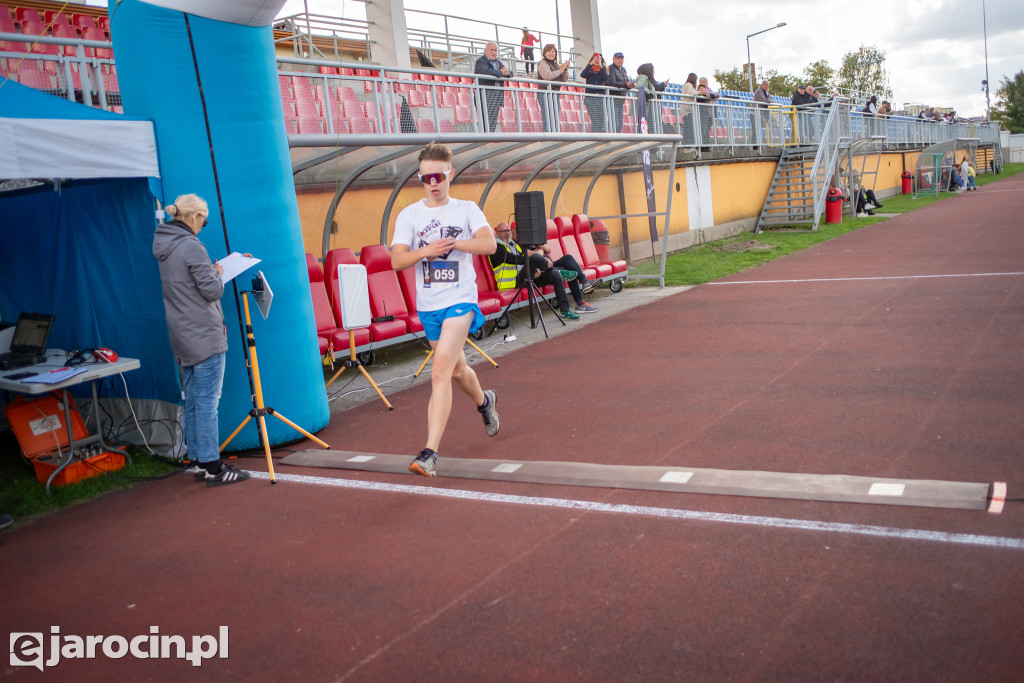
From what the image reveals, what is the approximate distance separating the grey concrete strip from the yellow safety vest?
5967 mm

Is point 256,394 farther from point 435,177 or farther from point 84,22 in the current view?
point 84,22

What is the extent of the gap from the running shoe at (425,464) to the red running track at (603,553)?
13cm

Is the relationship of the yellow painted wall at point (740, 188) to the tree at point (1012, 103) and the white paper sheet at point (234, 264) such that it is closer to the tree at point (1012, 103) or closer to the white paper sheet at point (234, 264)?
the white paper sheet at point (234, 264)

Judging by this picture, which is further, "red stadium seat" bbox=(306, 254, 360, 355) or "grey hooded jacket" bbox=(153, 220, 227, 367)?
"red stadium seat" bbox=(306, 254, 360, 355)

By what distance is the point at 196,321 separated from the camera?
5.81m

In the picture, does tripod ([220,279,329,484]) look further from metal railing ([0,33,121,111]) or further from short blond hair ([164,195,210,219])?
metal railing ([0,33,121,111])

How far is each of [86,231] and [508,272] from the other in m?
6.03

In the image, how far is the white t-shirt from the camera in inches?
218

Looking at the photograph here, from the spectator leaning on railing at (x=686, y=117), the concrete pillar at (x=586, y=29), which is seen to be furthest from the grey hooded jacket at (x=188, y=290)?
the concrete pillar at (x=586, y=29)

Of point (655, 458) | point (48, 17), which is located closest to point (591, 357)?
point (655, 458)

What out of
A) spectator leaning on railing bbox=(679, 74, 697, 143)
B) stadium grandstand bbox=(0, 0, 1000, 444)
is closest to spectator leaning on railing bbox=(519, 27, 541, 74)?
stadium grandstand bbox=(0, 0, 1000, 444)

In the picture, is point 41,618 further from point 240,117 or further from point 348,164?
point 348,164

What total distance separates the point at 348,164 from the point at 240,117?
3980 millimetres

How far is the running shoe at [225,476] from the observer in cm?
588
